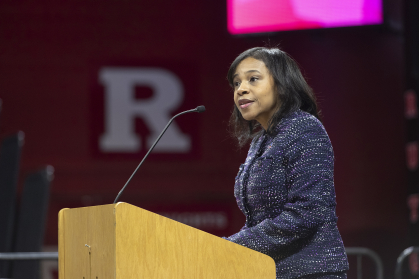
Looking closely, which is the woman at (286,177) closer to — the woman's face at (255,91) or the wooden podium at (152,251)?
the woman's face at (255,91)

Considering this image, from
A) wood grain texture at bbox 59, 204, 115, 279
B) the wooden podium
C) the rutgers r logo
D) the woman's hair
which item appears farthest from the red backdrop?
the wooden podium

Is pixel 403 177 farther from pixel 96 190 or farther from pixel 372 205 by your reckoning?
pixel 96 190

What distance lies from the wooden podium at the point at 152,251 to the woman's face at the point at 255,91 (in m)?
0.48

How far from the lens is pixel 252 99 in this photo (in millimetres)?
1698

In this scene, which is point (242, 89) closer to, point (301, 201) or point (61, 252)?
point (301, 201)

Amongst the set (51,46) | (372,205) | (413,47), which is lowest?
(372,205)

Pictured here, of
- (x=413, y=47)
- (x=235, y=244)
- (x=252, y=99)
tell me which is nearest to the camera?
(x=235, y=244)

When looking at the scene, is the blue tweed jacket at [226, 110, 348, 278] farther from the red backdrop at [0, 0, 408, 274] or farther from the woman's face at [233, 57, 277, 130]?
the red backdrop at [0, 0, 408, 274]

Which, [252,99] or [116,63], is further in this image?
[116,63]

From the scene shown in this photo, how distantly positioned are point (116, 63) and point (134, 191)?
1.44m

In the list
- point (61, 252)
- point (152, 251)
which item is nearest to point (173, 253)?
point (152, 251)

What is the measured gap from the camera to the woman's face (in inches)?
66.8

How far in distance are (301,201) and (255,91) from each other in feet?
1.26

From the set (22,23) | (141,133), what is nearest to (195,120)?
(141,133)
